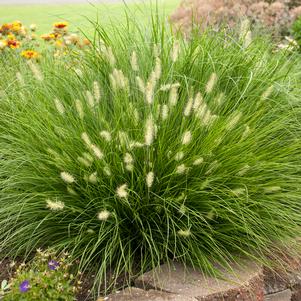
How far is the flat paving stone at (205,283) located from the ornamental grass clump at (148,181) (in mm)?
81

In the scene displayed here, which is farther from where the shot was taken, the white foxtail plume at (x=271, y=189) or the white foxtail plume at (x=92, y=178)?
the white foxtail plume at (x=271, y=189)

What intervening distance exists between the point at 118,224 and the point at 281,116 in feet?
4.23

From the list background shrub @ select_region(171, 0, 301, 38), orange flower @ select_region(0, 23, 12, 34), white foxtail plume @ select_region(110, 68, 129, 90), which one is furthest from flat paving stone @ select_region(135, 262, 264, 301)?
background shrub @ select_region(171, 0, 301, 38)

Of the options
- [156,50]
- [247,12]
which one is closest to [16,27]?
[156,50]

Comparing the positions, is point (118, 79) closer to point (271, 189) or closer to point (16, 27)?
point (271, 189)

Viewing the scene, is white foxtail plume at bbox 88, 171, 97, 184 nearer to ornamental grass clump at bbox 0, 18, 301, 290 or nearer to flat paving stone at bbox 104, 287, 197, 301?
ornamental grass clump at bbox 0, 18, 301, 290

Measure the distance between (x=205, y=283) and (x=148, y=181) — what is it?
592 mm

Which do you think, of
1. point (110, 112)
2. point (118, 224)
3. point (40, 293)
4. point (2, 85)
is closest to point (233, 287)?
point (118, 224)

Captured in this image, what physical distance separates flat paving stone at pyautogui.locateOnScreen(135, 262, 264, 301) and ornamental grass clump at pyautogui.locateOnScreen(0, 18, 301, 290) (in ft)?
0.27

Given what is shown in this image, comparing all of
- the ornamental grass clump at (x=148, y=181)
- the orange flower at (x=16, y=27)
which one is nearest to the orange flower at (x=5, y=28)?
the orange flower at (x=16, y=27)

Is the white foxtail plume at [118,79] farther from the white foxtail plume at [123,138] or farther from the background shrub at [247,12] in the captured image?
the background shrub at [247,12]

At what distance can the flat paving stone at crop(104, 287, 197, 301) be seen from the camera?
252cm

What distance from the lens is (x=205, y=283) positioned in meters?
2.67

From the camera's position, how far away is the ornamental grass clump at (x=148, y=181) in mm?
2768
